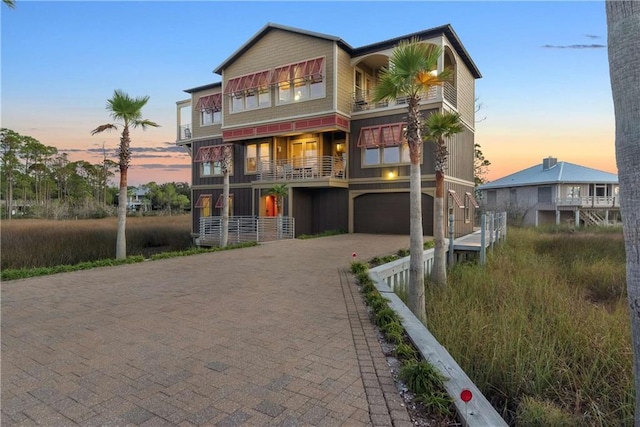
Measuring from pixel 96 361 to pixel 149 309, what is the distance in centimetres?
198

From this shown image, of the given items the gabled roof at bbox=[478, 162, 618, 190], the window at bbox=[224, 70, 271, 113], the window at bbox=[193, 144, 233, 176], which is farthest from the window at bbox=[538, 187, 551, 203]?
the window at bbox=[193, 144, 233, 176]

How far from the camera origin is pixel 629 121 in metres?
1.99

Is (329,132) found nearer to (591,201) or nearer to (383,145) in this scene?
(383,145)

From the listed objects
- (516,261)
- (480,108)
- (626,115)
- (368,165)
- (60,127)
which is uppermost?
(480,108)

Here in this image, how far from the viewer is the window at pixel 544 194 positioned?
36697 millimetres

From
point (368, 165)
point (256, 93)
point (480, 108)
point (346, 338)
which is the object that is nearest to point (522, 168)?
point (480, 108)

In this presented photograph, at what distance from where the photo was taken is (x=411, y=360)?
11.7 ft

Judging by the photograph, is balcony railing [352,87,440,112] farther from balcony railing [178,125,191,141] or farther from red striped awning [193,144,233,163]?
balcony railing [178,125,191,141]

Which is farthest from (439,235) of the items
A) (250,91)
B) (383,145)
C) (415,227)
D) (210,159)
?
(210,159)

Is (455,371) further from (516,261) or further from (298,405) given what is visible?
(516,261)

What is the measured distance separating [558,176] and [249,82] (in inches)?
1277

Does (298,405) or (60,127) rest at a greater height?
(60,127)

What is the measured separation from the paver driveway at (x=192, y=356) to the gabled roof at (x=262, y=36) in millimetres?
16501

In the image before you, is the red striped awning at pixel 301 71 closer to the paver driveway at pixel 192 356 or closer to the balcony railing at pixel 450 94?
the balcony railing at pixel 450 94
